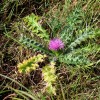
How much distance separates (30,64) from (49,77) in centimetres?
22

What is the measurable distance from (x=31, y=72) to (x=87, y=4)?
856mm

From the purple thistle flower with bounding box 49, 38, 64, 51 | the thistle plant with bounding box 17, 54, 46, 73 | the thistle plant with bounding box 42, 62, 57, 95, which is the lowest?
the thistle plant with bounding box 42, 62, 57, 95

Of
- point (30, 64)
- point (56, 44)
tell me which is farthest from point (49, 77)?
point (56, 44)

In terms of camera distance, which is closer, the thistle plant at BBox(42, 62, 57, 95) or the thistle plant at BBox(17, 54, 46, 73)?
the thistle plant at BBox(42, 62, 57, 95)

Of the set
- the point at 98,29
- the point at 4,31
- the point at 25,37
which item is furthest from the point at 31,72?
the point at 98,29

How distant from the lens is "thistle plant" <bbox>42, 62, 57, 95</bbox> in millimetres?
2359

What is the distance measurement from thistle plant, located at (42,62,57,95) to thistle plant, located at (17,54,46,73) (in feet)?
0.29

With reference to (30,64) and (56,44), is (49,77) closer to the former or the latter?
(30,64)

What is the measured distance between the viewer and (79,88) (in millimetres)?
2426

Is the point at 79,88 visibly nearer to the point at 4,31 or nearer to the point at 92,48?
the point at 92,48

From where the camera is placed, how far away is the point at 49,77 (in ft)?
7.90

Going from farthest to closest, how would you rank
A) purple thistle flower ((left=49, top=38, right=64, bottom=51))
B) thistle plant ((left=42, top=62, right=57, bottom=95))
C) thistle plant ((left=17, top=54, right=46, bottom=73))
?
purple thistle flower ((left=49, top=38, right=64, bottom=51))
thistle plant ((left=17, top=54, right=46, bottom=73))
thistle plant ((left=42, top=62, right=57, bottom=95))

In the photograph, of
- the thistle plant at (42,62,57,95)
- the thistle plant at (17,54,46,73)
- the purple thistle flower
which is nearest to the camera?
the thistle plant at (42,62,57,95)

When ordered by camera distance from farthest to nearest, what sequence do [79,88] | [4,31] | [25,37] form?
[4,31] < [25,37] < [79,88]
